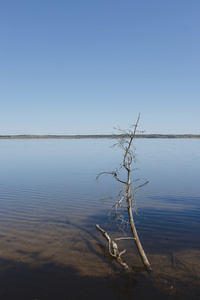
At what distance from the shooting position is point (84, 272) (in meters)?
9.16

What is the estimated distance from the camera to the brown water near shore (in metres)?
8.03

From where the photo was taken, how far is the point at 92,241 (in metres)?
11.8

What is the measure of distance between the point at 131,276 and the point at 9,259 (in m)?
4.60

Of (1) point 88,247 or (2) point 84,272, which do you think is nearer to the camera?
(2) point 84,272

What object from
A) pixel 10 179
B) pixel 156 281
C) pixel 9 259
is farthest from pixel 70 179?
pixel 156 281

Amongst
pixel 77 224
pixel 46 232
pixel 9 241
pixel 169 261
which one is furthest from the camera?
pixel 77 224

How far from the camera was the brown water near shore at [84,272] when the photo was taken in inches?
316

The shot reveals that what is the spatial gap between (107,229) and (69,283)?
4.87 metres

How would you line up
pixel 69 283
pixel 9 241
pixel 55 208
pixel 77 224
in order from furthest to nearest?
pixel 55 208 → pixel 77 224 → pixel 9 241 → pixel 69 283

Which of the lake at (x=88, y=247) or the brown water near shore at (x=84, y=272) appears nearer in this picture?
the brown water near shore at (x=84, y=272)

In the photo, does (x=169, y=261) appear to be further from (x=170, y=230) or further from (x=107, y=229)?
(x=107, y=229)

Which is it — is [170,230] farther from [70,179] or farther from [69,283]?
[70,179]

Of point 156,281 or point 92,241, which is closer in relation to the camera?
point 156,281

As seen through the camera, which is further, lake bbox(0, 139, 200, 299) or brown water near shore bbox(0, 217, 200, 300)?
lake bbox(0, 139, 200, 299)
